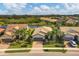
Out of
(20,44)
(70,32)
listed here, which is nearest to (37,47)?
(20,44)

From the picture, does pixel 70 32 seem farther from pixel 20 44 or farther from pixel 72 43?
pixel 20 44

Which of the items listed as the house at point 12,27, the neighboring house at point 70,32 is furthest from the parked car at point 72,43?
the house at point 12,27

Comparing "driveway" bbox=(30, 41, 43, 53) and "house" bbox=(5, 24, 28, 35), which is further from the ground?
"house" bbox=(5, 24, 28, 35)

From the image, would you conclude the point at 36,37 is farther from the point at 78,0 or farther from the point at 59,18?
the point at 78,0

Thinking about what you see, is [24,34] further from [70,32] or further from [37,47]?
[70,32]

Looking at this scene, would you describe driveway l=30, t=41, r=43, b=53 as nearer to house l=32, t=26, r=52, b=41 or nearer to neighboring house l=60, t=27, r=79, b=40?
house l=32, t=26, r=52, b=41

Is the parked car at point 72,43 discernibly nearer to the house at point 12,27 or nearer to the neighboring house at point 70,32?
the neighboring house at point 70,32

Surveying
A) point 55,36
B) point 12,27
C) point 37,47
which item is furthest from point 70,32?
point 12,27

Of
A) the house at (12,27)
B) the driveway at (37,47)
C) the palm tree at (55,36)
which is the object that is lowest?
the driveway at (37,47)

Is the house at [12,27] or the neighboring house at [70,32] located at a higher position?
the house at [12,27]

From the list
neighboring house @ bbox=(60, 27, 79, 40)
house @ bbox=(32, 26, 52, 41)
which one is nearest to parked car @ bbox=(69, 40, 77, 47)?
neighboring house @ bbox=(60, 27, 79, 40)

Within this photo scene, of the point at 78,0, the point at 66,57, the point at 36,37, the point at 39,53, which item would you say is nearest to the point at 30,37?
the point at 36,37

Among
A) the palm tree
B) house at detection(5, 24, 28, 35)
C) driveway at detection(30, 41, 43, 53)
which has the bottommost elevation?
driveway at detection(30, 41, 43, 53)

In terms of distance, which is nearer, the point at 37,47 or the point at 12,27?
the point at 37,47
